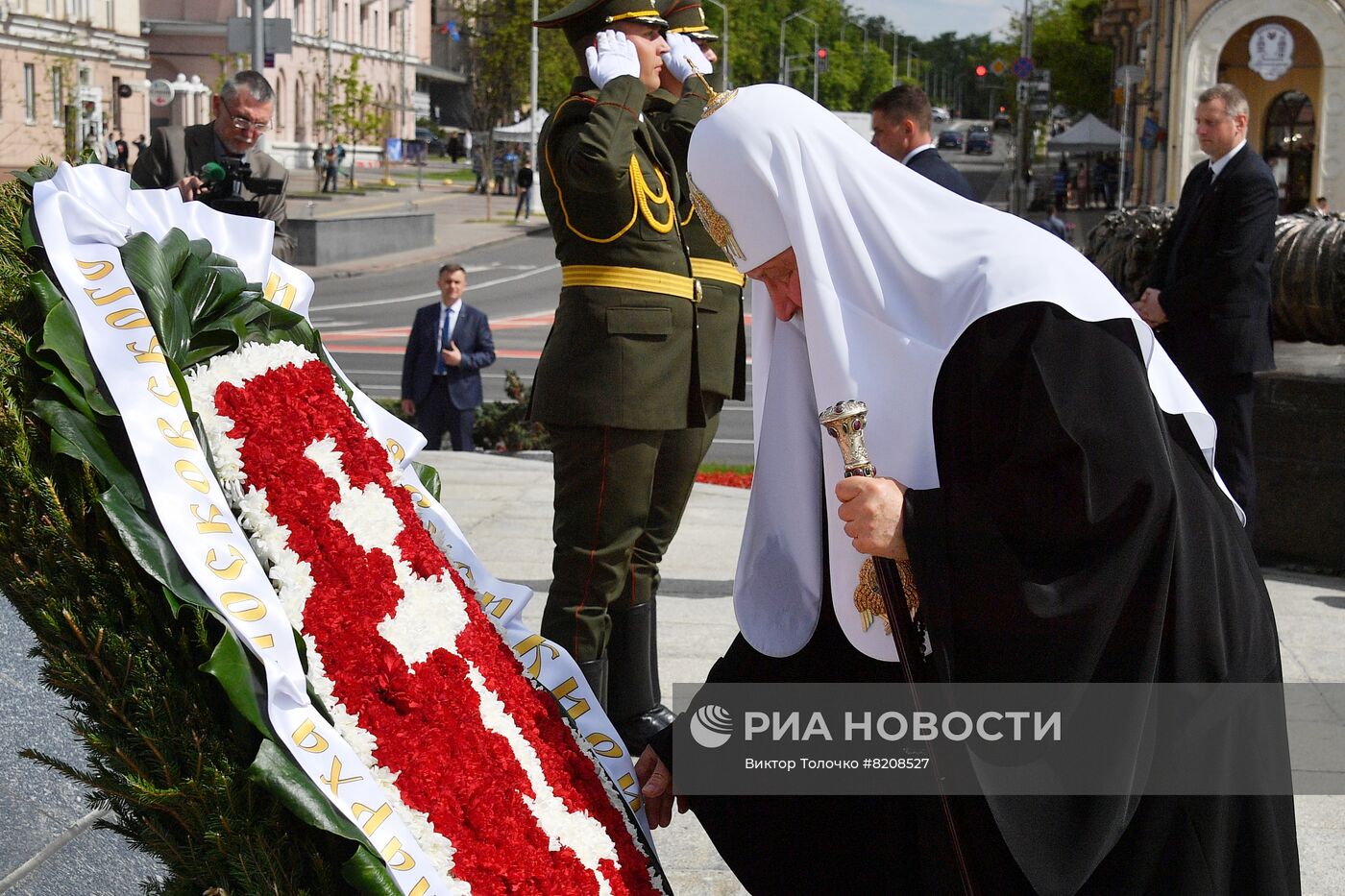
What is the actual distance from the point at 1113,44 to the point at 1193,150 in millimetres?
39738

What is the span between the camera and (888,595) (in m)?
2.43

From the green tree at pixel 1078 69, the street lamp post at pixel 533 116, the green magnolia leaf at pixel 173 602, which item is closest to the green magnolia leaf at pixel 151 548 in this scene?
the green magnolia leaf at pixel 173 602

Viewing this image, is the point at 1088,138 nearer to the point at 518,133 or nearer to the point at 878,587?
the point at 518,133

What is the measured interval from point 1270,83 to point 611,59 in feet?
113

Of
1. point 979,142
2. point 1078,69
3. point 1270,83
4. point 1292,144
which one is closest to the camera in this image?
point 1292,144

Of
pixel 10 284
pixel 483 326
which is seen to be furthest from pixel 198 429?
pixel 483 326

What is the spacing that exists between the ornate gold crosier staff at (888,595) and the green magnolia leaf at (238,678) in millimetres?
915

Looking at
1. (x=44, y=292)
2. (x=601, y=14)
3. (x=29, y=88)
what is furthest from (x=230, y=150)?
(x=29, y=88)

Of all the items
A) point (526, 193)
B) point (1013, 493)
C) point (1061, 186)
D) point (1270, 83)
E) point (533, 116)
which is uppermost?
point (1270, 83)

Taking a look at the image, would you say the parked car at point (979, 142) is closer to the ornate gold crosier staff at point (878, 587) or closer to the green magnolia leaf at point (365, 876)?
the ornate gold crosier staff at point (878, 587)

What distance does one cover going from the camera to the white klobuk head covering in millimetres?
2391

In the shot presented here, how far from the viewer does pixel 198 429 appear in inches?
96.0

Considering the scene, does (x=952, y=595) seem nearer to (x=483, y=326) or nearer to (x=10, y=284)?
(x=10, y=284)

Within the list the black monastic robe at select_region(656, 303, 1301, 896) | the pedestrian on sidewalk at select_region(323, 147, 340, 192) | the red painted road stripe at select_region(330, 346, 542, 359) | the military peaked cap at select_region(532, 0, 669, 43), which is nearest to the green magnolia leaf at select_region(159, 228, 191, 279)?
the black monastic robe at select_region(656, 303, 1301, 896)
